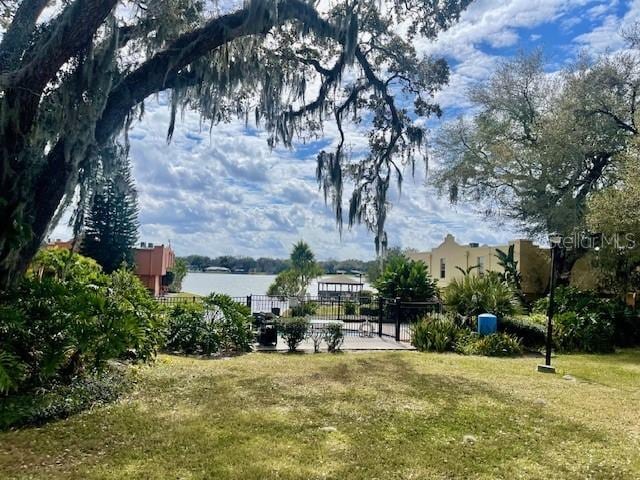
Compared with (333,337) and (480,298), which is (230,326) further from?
(480,298)

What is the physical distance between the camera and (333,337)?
10227 millimetres

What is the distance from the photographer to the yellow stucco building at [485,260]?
1856 centimetres

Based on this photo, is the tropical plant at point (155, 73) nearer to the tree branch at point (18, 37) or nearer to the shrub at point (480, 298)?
the tree branch at point (18, 37)

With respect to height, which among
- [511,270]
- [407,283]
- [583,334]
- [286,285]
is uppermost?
[511,270]

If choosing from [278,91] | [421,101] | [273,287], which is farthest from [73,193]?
[273,287]

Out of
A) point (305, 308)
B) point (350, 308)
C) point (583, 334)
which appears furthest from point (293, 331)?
point (350, 308)

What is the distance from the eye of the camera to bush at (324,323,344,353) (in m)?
10.2

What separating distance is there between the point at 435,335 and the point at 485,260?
12.7 metres

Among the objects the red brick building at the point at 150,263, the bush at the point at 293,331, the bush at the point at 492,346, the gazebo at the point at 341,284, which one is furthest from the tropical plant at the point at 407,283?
the red brick building at the point at 150,263

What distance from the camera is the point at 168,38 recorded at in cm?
634

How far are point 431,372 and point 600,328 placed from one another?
6573 millimetres

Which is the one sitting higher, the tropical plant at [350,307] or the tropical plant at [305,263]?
the tropical plant at [305,263]

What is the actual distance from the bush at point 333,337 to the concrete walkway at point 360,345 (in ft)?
0.73

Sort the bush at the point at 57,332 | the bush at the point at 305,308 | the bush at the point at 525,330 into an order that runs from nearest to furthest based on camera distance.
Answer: the bush at the point at 57,332 < the bush at the point at 525,330 < the bush at the point at 305,308
